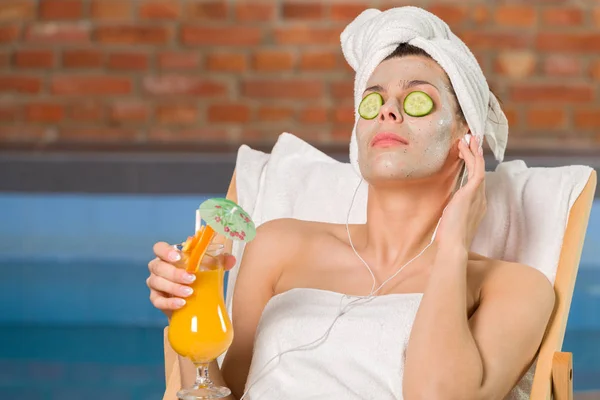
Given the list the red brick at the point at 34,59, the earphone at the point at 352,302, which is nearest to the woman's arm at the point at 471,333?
the earphone at the point at 352,302

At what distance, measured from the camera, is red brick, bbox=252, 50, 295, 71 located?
410cm

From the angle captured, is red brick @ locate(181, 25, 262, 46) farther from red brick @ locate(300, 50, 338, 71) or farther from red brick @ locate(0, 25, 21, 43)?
red brick @ locate(0, 25, 21, 43)

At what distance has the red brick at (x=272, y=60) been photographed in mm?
4102

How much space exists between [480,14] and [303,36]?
0.71m

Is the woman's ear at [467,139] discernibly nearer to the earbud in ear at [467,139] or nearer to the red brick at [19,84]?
the earbud in ear at [467,139]

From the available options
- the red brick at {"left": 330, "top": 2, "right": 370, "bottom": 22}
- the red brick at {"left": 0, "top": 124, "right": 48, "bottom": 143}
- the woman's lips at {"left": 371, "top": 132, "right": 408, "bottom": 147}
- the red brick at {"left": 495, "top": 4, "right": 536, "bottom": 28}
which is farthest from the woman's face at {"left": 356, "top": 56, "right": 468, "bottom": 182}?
the red brick at {"left": 0, "top": 124, "right": 48, "bottom": 143}

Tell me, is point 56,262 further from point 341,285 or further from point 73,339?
point 341,285

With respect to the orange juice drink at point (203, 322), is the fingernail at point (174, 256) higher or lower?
higher

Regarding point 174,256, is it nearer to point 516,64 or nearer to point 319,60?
point 319,60

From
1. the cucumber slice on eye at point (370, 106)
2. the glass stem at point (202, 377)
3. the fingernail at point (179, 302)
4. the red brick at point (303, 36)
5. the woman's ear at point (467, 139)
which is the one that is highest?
the cucumber slice on eye at point (370, 106)

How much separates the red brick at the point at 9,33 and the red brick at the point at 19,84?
0.47 ft

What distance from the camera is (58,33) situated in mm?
4129

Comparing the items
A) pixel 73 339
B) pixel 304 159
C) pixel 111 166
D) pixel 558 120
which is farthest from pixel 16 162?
pixel 558 120

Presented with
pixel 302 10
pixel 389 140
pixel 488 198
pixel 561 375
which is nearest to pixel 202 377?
pixel 389 140
